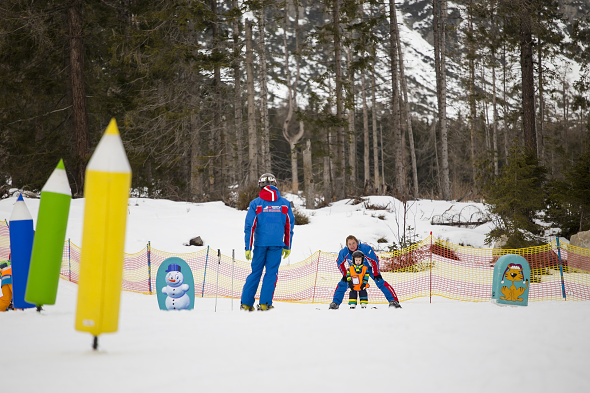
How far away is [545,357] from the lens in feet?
12.3

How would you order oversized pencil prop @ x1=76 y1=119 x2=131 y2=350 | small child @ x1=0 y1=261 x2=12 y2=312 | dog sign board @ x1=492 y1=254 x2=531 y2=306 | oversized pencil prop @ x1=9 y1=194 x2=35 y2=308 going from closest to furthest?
oversized pencil prop @ x1=76 y1=119 x2=131 y2=350, oversized pencil prop @ x1=9 y1=194 x2=35 y2=308, small child @ x1=0 y1=261 x2=12 y2=312, dog sign board @ x1=492 y1=254 x2=531 y2=306

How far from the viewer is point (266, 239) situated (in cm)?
669

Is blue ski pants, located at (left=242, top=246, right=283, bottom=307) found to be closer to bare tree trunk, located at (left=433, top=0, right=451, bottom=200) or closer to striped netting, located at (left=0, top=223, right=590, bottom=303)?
striped netting, located at (left=0, top=223, right=590, bottom=303)

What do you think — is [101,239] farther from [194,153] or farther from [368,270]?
[194,153]

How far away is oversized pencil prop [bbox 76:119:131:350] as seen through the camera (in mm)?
3123

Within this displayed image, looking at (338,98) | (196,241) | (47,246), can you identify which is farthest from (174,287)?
(338,98)

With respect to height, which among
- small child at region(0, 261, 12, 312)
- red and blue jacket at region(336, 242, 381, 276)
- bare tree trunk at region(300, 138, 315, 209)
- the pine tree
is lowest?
small child at region(0, 261, 12, 312)

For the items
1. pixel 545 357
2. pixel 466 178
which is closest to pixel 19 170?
pixel 545 357

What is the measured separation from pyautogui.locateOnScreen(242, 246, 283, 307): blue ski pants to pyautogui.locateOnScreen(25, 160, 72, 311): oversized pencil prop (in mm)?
2939

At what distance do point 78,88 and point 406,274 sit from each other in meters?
12.2

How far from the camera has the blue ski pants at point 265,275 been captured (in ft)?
21.9

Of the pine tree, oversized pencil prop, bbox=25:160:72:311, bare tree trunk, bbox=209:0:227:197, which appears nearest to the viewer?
oversized pencil prop, bbox=25:160:72:311

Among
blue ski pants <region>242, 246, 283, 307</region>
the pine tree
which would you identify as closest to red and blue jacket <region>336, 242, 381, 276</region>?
blue ski pants <region>242, 246, 283, 307</region>

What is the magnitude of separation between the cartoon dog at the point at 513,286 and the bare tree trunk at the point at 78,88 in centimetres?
1330
